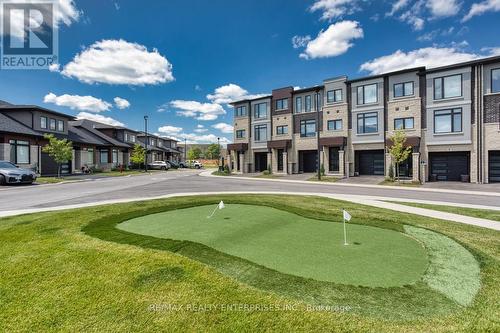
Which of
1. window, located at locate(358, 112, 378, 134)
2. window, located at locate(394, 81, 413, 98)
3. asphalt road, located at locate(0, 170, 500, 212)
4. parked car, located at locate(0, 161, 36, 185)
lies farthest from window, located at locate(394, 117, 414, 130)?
parked car, located at locate(0, 161, 36, 185)

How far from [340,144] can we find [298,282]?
2776 centimetres

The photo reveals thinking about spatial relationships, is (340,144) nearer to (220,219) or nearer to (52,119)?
(220,219)

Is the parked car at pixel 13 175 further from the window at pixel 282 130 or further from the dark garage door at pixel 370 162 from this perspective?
the dark garage door at pixel 370 162

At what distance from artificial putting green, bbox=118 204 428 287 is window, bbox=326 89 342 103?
998 inches

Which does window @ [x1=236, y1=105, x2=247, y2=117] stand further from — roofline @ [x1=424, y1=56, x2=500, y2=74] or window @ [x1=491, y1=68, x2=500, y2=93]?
window @ [x1=491, y1=68, x2=500, y2=93]

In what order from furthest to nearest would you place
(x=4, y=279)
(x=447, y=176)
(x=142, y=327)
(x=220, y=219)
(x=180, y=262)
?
1. (x=447, y=176)
2. (x=220, y=219)
3. (x=180, y=262)
4. (x=4, y=279)
5. (x=142, y=327)

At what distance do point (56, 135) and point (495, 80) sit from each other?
49.0 m

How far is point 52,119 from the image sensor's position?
34.6m

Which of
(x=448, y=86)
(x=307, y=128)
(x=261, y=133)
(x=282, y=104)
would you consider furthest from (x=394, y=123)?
(x=261, y=133)

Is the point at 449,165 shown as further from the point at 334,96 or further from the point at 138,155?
the point at 138,155

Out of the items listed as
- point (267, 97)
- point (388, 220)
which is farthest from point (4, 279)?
point (267, 97)

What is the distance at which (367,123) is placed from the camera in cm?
2873

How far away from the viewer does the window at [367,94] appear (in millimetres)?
28234

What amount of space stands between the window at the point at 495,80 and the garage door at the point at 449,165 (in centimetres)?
583
